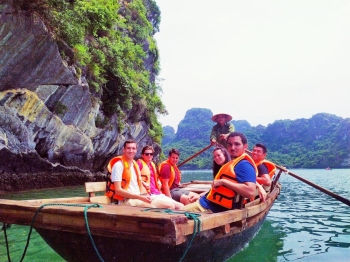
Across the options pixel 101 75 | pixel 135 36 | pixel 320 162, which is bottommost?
pixel 320 162

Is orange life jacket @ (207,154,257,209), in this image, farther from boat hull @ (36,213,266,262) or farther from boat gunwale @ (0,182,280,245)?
boat hull @ (36,213,266,262)

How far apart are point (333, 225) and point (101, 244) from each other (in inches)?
247

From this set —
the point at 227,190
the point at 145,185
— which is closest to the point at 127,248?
the point at 227,190

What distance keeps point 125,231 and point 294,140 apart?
365 feet

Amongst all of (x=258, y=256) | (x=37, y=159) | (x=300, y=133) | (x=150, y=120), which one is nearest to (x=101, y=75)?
(x=37, y=159)

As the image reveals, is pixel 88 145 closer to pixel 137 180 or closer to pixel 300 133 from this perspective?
pixel 137 180

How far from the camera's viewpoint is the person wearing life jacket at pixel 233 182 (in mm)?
3314

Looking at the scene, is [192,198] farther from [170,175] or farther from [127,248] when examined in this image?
[127,248]

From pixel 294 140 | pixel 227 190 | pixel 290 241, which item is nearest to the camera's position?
pixel 227 190

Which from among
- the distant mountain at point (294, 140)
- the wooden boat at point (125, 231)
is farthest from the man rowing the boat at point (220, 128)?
the distant mountain at point (294, 140)

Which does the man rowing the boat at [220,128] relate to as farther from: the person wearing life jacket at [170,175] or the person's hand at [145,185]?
the person's hand at [145,185]

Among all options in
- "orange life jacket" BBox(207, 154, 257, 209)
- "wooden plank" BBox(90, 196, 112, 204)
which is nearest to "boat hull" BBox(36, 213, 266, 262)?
"orange life jacket" BBox(207, 154, 257, 209)

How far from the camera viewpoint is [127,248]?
8.91ft

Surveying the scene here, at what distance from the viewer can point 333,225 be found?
7145 mm
